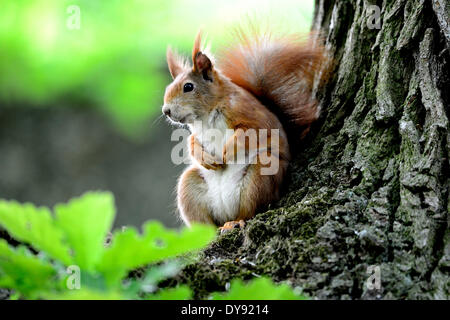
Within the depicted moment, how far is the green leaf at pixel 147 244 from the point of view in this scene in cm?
63

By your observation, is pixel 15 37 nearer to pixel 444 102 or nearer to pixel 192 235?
pixel 444 102

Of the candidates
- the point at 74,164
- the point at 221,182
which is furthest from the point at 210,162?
the point at 74,164

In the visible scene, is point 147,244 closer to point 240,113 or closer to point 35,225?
point 35,225

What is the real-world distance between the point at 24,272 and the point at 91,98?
3.63 meters

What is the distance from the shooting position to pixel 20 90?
4035 mm

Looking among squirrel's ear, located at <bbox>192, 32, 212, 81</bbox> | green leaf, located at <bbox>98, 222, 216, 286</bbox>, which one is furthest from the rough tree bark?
squirrel's ear, located at <bbox>192, 32, 212, 81</bbox>

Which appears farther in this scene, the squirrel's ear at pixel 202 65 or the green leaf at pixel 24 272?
the squirrel's ear at pixel 202 65

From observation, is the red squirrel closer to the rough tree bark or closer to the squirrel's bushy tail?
the squirrel's bushy tail

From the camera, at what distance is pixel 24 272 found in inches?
28.0

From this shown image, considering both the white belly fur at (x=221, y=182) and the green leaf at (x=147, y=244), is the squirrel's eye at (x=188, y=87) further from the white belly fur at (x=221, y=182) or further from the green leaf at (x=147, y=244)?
the green leaf at (x=147, y=244)

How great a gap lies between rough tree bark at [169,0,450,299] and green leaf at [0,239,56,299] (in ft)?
1.35

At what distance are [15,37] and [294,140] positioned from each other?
247cm

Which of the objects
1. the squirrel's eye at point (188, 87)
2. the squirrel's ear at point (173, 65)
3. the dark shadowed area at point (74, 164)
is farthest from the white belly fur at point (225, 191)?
the dark shadowed area at point (74, 164)

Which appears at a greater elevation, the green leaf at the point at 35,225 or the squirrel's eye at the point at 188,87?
the squirrel's eye at the point at 188,87
